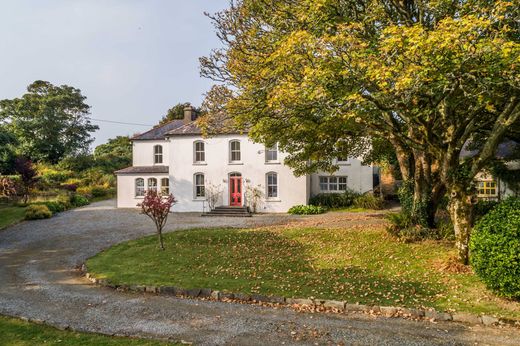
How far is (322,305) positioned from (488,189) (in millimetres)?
24160

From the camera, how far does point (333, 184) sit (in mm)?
29281

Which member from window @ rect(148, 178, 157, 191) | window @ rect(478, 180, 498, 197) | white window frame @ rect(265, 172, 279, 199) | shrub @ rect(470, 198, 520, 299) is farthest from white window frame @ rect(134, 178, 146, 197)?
window @ rect(478, 180, 498, 197)

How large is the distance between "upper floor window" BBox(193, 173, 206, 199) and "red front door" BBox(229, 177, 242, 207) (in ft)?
7.90

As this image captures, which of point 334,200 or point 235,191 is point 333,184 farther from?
point 235,191

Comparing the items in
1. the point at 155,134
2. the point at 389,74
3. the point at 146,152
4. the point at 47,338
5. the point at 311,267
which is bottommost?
the point at 47,338

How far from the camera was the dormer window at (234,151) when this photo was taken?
27.9m

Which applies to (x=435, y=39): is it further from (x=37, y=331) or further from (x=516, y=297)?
(x=37, y=331)

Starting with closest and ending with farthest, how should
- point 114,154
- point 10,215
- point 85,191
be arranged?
point 10,215
point 85,191
point 114,154

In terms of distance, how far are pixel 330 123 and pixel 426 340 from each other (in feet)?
28.5

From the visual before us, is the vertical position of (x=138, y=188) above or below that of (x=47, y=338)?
above

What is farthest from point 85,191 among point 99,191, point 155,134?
point 155,134

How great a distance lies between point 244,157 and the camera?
27.6m

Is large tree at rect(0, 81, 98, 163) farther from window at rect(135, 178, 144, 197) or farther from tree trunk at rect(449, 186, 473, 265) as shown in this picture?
tree trunk at rect(449, 186, 473, 265)

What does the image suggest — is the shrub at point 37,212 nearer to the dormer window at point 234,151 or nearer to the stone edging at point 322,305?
the dormer window at point 234,151
